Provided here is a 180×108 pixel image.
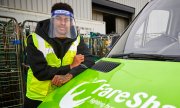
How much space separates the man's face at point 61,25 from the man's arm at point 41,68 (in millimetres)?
283

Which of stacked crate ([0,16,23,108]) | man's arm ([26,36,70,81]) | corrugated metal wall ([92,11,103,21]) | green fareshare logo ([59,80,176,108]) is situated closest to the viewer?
green fareshare logo ([59,80,176,108])

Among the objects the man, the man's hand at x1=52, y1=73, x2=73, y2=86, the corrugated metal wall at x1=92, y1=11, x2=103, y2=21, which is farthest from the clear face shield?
the corrugated metal wall at x1=92, y1=11, x2=103, y2=21

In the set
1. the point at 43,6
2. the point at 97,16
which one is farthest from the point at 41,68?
the point at 97,16

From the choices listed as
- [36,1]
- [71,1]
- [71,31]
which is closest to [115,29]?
[71,1]

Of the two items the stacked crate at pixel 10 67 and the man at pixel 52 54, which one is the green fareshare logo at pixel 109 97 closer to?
the man at pixel 52 54

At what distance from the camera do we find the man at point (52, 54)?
9.20 feet

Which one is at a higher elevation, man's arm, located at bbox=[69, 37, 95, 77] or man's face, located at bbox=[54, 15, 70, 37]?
man's face, located at bbox=[54, 15, 70, 37]

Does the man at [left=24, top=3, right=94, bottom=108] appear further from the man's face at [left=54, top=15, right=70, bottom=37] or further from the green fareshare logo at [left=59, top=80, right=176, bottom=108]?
the green fareshare logo at [left=59, top=80, right=176, bottom=108]

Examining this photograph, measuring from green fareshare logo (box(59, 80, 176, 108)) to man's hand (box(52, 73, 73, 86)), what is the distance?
1.21 feet

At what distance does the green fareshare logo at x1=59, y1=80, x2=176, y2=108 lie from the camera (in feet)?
5.22

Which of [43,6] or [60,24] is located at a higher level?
[43,6]

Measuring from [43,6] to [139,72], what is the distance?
25.5 ft

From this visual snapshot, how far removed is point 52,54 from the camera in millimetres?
2885

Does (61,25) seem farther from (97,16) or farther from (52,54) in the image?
(97,16)
